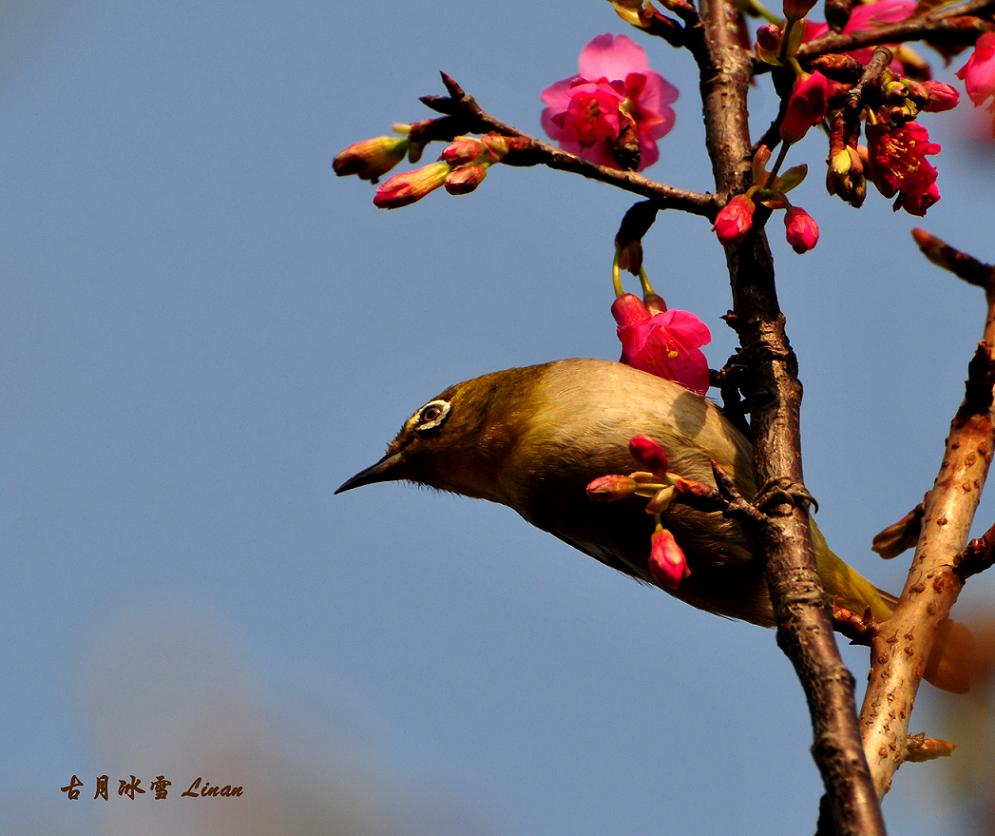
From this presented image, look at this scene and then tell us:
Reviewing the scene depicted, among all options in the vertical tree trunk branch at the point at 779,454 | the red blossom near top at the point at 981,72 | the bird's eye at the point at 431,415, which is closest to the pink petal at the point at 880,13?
the vertical tree trunk branch at the point at 779,454

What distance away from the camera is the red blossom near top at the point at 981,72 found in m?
3.76

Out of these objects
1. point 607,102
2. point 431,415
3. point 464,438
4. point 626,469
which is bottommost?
point 626,469

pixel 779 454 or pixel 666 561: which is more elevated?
pixel 779 454

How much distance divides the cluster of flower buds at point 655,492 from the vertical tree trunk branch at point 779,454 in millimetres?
248

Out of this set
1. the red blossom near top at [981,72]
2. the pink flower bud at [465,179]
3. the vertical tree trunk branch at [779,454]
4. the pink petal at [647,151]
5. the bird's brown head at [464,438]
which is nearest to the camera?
the vertical tree trunk branch at [779,454]

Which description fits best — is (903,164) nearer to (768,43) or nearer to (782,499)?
(768,43)

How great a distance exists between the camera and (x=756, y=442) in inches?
127

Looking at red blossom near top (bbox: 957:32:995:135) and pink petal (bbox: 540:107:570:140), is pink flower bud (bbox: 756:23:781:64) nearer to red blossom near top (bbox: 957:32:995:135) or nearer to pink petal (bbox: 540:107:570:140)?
red blossom near top (bbox: 957:32:995:135)

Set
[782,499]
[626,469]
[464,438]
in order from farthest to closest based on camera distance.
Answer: [464,438] < [626,469] < [782,499]

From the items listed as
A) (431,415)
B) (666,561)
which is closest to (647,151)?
(431,415)

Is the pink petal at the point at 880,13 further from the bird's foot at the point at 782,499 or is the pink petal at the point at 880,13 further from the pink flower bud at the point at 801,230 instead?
the bird's foot at the point at 782,499

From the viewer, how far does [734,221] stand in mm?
3178

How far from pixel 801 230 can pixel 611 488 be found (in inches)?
33.7

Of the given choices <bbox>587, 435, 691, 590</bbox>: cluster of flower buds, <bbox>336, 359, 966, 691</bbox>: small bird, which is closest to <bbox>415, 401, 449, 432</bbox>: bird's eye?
<bbox>336, 359, 966, 691</bbox>: small bird
